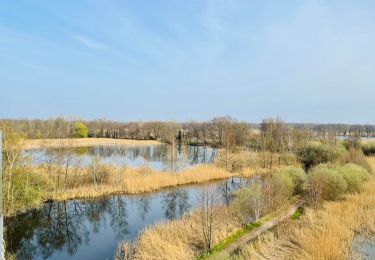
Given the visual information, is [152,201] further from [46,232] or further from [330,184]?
[330,184]

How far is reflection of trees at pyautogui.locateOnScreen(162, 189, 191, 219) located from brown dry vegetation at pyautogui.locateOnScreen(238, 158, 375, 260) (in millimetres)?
6402

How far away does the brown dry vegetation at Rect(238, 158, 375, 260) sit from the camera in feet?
32.9

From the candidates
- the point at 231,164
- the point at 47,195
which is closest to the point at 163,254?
the point at 47,195

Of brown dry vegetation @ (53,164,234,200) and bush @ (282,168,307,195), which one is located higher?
bush @ (282,168,307,195)

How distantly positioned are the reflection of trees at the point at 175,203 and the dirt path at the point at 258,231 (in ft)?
17.1

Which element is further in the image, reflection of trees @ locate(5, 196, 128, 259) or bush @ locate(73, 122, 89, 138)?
bush @ locate(73, 122, 89, 138)

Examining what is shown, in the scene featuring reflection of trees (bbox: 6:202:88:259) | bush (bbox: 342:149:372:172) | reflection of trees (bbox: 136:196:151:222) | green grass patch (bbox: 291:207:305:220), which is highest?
bush (bbox: 342:149:372:172)

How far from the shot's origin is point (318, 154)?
3394 cm

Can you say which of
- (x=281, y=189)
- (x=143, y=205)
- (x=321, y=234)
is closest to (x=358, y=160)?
(x=281, y=189)

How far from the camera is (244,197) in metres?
14.6

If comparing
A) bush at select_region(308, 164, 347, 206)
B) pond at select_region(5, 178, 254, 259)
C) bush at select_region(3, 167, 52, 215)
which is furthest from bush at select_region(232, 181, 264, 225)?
bush at select_region(3, 167, 52, 215)

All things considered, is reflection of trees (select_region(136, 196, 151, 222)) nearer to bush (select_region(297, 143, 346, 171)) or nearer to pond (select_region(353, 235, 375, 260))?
pond (select_region(353, 235, 375, 260))

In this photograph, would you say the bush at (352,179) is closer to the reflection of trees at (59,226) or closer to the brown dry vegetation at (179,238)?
the brown dry vegetation at (179,238)

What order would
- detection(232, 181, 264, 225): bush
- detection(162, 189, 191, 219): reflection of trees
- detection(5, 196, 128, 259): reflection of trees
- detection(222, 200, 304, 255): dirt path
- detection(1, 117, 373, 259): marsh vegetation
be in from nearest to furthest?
detection(222, 200, 304, 255): dirt path
detection(1, 117, 373, 259): marsh vegetation
detection(5, 196, 128, 259): reflection of trees
detection(232, 181, 264, 225): bush
detection(162, 189, 191, 219): reflection of trees
